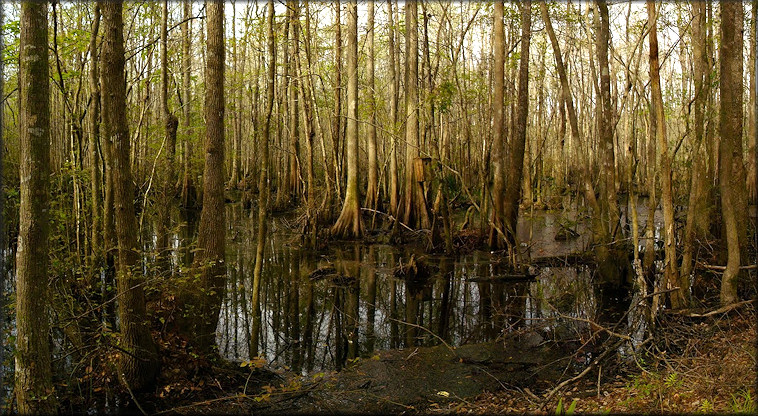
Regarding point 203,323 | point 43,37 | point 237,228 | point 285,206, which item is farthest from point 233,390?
point 285,206

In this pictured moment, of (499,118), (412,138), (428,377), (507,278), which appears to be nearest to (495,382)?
(428,377)

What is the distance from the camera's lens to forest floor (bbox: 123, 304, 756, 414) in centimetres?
380

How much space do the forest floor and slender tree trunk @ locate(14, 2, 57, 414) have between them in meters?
1.06

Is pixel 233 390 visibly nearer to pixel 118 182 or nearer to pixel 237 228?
pixel 118 182

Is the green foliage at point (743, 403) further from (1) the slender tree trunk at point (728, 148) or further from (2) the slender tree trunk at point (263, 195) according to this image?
(2) the slender tree trunk at point (263, 195)

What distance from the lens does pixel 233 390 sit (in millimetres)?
4699

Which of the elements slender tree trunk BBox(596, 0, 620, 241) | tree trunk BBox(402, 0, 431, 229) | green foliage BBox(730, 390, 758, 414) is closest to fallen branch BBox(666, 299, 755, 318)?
green foliage BBox(730, 390, 758, 414)

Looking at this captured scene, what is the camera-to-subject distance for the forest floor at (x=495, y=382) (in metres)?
3.80

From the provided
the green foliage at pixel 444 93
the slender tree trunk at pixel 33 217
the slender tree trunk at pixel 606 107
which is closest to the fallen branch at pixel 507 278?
the slender tree trunk at pixel 606 107

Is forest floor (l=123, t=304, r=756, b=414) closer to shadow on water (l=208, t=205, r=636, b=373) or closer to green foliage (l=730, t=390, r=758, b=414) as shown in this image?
green foliage (l=730, t=390, r=758, b=414)

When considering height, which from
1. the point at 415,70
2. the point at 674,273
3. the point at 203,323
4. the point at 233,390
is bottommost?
the point at 233,390

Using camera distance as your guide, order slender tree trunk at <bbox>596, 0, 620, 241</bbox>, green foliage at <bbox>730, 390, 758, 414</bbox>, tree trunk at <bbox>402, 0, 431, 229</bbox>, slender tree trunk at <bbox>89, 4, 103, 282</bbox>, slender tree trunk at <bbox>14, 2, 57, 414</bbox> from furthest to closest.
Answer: tree trunk at <bbox>402, 0, 431, 229</bbox> < slender tree trunk at <bbox>596, 0, 620, 241</bbox> < slender tree trunk at <bbox>89, 4, 103, 282</bbox> < green foliage at <bbox>730, 390, 758, 414</bbox> < slender tree trunk at <bbox>14, 2, 57, 414</bbox>

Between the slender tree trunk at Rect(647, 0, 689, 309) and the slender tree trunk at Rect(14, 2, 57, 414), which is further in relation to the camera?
the slender tree trunk at Rect(647, 0, 689, 309)

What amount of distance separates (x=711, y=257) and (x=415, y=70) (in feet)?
23.8
